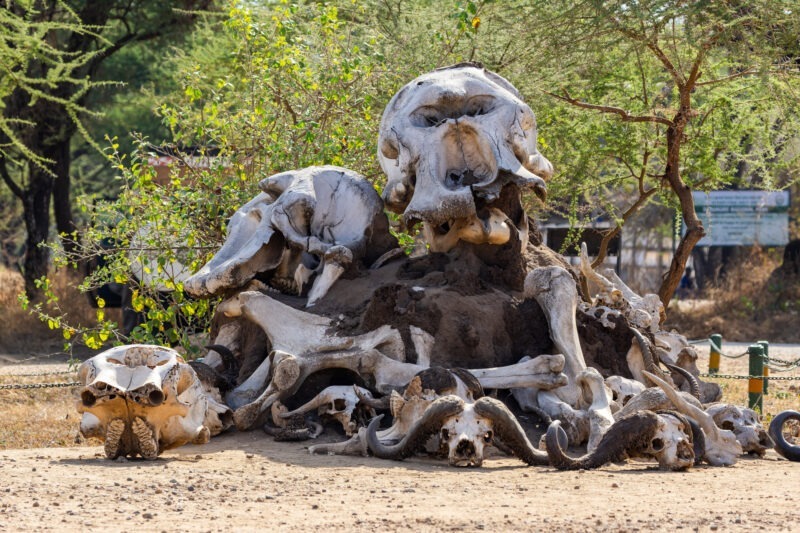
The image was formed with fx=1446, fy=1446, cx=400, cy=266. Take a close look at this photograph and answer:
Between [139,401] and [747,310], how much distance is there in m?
20.8

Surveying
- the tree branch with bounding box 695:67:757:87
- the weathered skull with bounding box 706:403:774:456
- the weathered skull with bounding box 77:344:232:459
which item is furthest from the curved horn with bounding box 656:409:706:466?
the tree branch with bounding box 695:67:757:87

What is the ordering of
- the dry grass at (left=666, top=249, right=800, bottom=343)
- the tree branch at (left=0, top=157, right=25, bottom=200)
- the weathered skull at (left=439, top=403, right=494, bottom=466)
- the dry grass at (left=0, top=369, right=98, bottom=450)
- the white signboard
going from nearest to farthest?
1. the weathered skull at (left=439, top=403, right=494, bottom=466)
2. the dry grass at (left=0, top=369, right=98, bottom=450)
3. the dry grass at (left=666, top=249, right=800, bottom=343)
4. the tree branch at (left=0, top=157, right=25, bottom=200)
5. the white signboard

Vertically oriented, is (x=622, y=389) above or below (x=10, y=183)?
below

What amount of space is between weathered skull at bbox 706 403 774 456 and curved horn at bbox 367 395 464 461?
182 centimetres

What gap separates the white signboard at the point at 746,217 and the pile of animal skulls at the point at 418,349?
768 inches

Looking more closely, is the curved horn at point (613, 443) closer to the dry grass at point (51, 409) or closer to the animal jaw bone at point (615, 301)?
the animal jaw bone at point (615, 301)

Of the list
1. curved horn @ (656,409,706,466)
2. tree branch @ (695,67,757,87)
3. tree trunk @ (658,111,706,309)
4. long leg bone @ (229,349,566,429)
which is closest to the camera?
curved horn @ (656,409,706,466)

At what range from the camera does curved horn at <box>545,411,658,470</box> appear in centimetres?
762

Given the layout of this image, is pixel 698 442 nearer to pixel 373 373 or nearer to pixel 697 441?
pixel 697 441

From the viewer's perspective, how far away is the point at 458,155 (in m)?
9.35

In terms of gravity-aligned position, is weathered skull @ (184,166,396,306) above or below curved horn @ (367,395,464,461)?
above

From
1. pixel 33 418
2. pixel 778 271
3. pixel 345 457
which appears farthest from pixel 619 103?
pixel 778 271

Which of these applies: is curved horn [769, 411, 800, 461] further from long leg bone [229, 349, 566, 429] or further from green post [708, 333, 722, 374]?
green post [708, 333, 722, 374]

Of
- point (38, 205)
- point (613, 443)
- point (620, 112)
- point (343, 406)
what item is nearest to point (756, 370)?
point (620, 112)
